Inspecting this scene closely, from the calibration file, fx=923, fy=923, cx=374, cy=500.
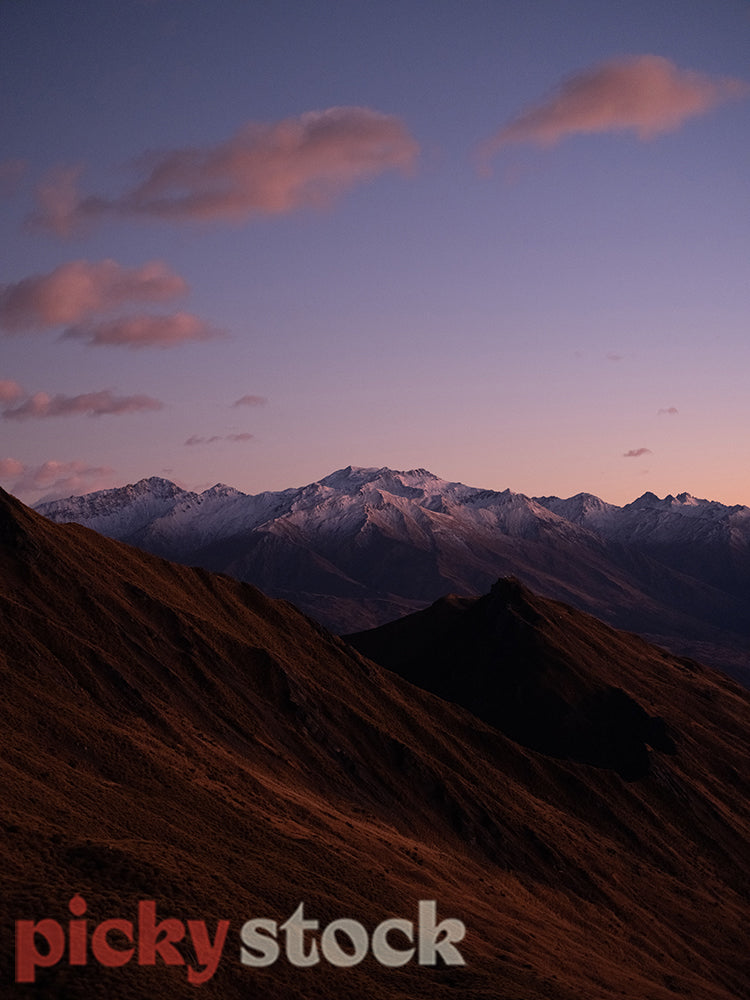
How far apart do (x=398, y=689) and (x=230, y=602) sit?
26985mm

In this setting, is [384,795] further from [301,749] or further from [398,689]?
[398,689]

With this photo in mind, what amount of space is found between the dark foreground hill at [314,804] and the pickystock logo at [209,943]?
0.83 ft

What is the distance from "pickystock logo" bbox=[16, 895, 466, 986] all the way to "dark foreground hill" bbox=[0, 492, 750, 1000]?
0.25m

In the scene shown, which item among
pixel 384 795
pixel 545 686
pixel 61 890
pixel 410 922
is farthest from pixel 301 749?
pixel 545 686

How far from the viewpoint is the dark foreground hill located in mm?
51812

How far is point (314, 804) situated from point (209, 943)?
39.5 meters

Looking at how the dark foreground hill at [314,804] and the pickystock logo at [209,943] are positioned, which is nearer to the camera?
the pickystock logo at [209,943]

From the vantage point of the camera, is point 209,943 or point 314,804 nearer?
point 209,943

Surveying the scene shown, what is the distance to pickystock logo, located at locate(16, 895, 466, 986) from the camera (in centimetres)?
4353

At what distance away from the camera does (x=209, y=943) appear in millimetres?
49375

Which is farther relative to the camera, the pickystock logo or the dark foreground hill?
the dark foreground hill

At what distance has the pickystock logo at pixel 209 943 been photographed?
4353 cm

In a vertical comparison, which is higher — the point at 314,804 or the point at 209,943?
the point at 209,943

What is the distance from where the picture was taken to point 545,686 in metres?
159
